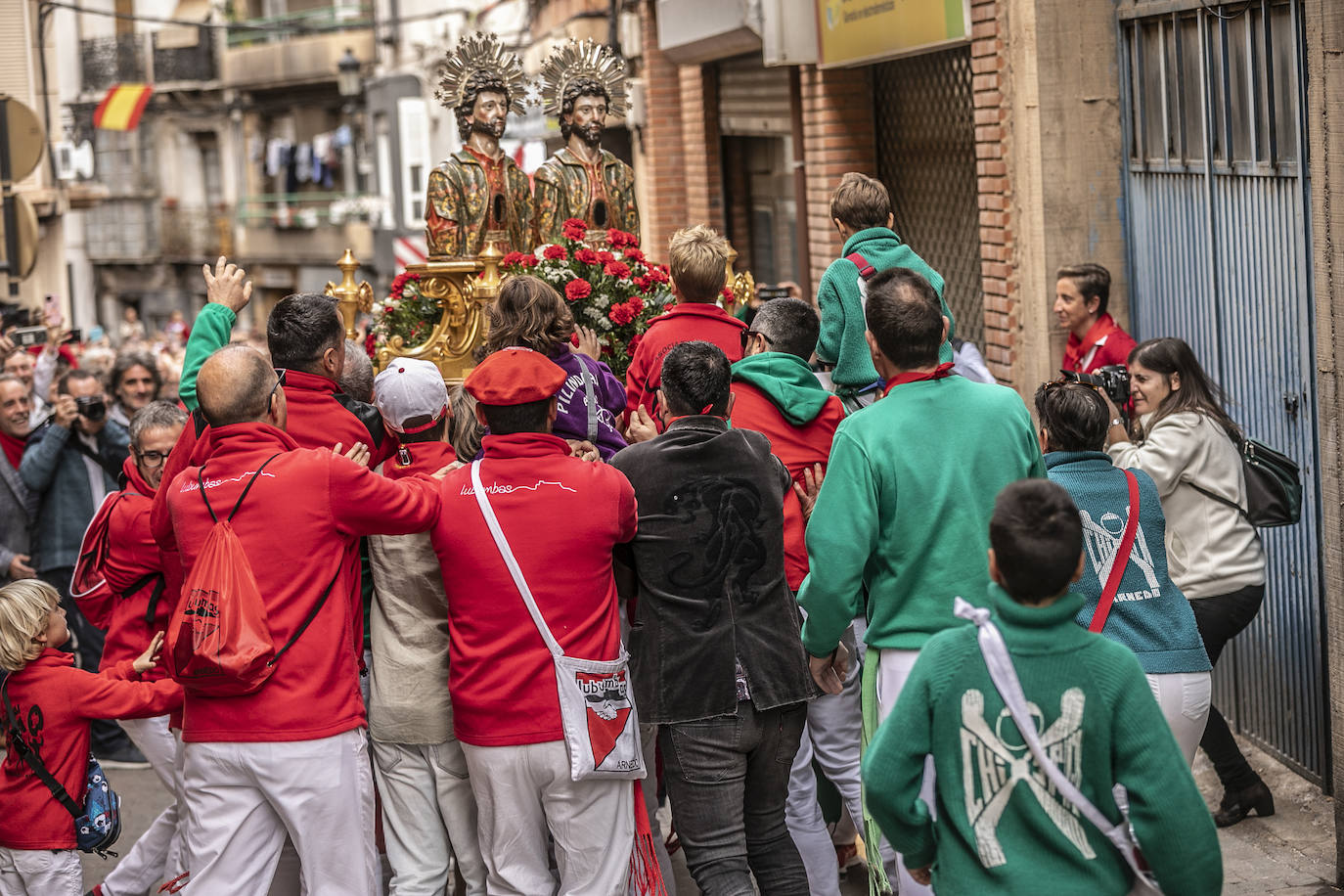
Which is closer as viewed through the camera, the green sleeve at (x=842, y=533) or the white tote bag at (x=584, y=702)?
the green sleeve at (x=842, y=533)

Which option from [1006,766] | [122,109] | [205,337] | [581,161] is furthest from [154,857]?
[122,109]

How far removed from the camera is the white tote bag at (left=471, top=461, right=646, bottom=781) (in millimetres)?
4797

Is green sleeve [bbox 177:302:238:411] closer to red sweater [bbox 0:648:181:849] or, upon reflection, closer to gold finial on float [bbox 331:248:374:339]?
red sweater [bbox 0:648:181:849]

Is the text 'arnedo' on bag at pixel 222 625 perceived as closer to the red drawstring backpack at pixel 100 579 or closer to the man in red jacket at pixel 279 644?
the man in red jacket at pixel 279 644

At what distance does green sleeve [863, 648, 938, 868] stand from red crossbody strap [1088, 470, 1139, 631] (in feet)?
4.50

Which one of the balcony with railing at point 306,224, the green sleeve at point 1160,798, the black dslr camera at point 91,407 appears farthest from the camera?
the balcony with railing at point 306,224

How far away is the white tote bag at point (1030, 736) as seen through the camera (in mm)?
3471

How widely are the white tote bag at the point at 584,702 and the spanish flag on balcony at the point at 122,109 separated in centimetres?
3239

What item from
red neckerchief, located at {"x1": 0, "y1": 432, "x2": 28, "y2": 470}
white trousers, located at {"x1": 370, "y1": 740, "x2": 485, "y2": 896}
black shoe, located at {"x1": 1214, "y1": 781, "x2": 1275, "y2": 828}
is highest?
red neckerchief, located at {"x1": 0, "y1": 432, "x2": 28, "y2": 470}

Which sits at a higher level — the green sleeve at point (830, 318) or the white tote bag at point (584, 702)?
the green sleeve at point (830, 318)

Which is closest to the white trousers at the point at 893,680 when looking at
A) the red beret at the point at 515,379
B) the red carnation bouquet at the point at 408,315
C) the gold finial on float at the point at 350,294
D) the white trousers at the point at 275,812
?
the red beret at the point at 515,379

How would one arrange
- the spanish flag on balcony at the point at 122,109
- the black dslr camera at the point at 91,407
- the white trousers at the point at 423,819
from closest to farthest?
the white trousers at the point at 423,819 < the black dslr camera at the point at 91,407 < the spanish flag on balcony at the point at 122,109

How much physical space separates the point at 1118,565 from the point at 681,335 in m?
2.30

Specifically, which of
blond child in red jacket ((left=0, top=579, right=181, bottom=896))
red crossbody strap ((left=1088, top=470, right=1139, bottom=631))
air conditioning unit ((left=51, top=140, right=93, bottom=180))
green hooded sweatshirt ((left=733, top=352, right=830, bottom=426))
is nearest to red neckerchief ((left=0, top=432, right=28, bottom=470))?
blond child in red jacket ((left=0, top=579, right=181, bottom=896))
